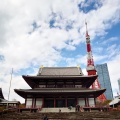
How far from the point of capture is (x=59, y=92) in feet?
107

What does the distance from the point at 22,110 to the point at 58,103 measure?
24.7 feet

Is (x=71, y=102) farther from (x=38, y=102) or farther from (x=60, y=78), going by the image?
(x=38, y=102)

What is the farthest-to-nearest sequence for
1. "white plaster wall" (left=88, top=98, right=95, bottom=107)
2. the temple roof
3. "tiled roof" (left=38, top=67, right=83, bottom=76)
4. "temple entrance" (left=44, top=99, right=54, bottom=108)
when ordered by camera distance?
"tiled roof" (left=38, top=67, right=83, bottom=76)
the temple roof
"temple entrance" (left=44, top=99, right=54, bottom=108)
"white plaster wall" (left=88, top=98, right=95, bottom=107)

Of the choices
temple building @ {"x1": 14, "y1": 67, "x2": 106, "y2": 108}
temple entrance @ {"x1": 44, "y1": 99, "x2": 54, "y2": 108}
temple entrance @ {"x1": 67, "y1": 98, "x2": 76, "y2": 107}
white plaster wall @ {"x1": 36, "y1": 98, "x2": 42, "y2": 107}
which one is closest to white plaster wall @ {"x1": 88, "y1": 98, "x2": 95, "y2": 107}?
temple building @ {"x1": 14, "y1": 67, "x2": 106, "y2": 108}

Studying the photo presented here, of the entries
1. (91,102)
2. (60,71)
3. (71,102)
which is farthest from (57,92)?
(60,71)

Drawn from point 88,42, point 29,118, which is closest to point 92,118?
point 29,118

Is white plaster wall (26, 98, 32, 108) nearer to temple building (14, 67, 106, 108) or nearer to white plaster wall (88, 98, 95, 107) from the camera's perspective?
temple building (14, 67, 106, 108)

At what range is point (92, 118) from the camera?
21312 millimetres

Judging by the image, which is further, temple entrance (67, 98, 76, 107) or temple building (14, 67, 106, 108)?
temple entrance (67, 98, 76, 107)

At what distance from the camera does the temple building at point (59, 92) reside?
109 ft

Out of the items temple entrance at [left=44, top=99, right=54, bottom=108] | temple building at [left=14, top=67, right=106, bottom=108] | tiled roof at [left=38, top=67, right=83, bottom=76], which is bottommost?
temple entrance at [left=44, top=99, right=54, bottom=108]

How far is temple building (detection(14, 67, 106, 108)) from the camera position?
109 ft

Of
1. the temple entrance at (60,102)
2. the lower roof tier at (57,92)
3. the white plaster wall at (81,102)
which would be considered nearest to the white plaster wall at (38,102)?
the lower roof tier at (57,92)

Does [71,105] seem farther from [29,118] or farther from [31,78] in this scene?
[29,118]
